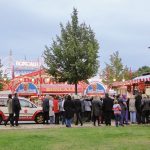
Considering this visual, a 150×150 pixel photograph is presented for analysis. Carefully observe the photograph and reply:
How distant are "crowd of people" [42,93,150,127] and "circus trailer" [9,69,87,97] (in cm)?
1125

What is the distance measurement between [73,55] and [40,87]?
14.5m

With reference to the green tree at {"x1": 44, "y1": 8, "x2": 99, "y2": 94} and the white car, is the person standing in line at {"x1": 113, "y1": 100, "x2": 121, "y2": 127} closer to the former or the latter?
the white car

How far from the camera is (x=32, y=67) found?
79.6 meters

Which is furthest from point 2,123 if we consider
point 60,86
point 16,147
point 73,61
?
point 60,86

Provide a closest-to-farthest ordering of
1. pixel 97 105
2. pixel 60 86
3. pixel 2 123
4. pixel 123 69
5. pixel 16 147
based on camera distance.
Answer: pixel 16 147
pixel 97 105
pixel 2 123
pixel 60 86
pixel 123 69

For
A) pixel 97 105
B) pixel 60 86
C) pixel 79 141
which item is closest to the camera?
pixel 79 141

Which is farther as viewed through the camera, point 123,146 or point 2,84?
point 2,84

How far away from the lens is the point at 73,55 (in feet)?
137

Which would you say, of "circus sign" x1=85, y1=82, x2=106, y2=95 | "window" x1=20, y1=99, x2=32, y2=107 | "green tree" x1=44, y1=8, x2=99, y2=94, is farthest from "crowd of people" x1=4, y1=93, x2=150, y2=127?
"green tree" x1=44, y1=8, x2=99, y2=94

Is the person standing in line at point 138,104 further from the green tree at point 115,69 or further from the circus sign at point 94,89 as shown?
the green tree at point 115,69

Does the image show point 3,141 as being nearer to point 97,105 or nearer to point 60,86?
point 97,105

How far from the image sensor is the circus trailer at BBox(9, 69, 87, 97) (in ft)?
138

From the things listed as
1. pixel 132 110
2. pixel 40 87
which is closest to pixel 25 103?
pixel 132 110

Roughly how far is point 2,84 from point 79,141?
4481cm
